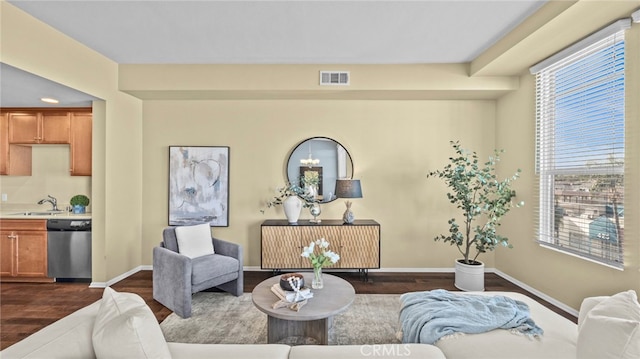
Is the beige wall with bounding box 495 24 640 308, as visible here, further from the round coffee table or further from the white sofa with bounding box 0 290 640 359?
the round coffee table

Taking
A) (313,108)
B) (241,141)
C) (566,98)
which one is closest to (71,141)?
(241,141)

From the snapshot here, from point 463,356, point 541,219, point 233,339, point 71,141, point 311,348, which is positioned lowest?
point 233,339

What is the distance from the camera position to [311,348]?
1365 millimetres

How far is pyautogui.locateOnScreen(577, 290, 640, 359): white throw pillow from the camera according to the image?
3.80ft

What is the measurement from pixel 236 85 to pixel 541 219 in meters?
3.99

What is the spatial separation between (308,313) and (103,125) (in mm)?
3387

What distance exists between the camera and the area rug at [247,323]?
2.36 m

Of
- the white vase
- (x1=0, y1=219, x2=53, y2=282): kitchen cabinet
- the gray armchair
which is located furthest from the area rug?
(x1=0, y1=219, x2=53, y2=282): kitchen cabinet

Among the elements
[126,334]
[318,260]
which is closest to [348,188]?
[318,260]

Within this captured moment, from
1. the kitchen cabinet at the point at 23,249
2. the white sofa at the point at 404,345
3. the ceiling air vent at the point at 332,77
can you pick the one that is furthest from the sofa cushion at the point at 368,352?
the kitchen cabinet at the point at 23,249

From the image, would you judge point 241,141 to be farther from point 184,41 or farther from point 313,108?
point 184,41

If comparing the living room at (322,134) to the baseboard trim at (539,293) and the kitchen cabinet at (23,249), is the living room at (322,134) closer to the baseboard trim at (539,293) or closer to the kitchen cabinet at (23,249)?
the baseboard trim at (539,293)

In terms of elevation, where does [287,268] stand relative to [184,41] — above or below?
below

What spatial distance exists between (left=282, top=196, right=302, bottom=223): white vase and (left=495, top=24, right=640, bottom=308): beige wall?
2.84 meters
